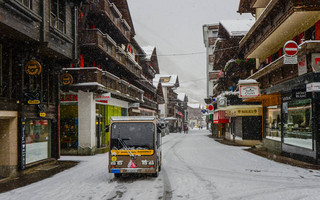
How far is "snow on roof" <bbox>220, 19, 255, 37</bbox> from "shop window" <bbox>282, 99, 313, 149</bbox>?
12816 mm

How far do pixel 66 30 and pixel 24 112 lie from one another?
197 inches

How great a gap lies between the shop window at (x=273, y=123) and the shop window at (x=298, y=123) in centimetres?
161

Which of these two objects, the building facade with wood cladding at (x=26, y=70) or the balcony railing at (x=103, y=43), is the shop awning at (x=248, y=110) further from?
the building facade with wood cladding at (x=26, y=70)

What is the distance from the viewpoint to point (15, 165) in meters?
12.7

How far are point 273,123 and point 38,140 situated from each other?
50.7ft

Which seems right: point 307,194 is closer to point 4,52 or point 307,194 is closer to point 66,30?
point 4,52

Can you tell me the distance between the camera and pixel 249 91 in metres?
20.3

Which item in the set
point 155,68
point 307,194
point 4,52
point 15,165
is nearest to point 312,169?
point 307,194

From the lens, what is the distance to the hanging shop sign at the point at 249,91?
20188 mm

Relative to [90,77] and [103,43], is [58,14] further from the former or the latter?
[103,43]

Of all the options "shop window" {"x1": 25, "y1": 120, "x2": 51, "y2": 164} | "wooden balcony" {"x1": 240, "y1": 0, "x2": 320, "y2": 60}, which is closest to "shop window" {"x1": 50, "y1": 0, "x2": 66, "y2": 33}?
"shop window" {"x1": 25, "y1": 120, "x2": 51, "y2": 164}

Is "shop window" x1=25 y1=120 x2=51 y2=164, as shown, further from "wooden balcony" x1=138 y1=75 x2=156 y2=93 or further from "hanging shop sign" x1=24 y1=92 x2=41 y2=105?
"wooden balcony" x1=138 y1=75 x2=156 y2=93

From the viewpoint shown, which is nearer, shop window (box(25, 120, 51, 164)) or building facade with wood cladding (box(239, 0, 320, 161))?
building facade with wood cladding (box(239, 0, 320, 161))

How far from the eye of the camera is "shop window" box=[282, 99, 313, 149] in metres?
14.9
